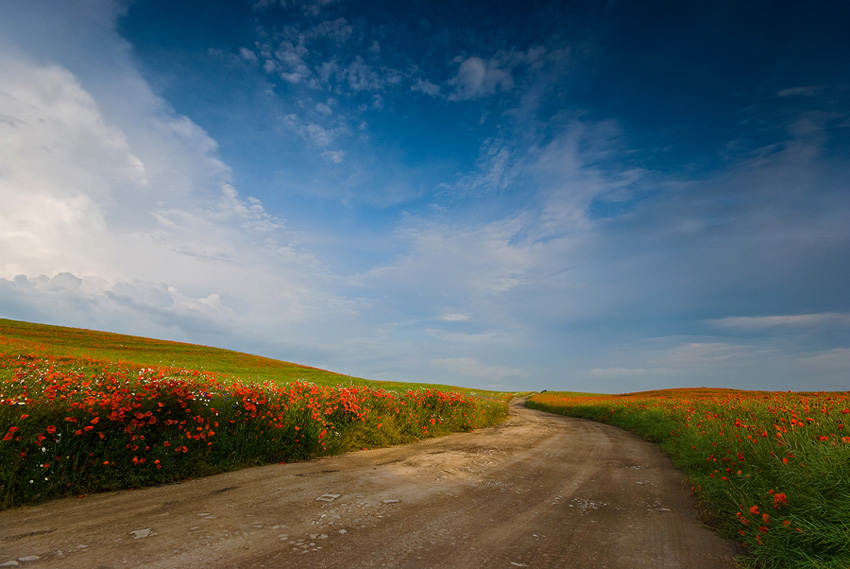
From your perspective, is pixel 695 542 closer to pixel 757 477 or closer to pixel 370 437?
pixel 757 477

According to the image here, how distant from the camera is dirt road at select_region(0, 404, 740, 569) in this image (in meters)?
3.87

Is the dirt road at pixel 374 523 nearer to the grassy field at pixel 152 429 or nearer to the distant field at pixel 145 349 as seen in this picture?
the grassy field at pixel 152 429

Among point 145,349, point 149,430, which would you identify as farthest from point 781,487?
point 145,349

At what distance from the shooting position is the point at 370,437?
9969 mm

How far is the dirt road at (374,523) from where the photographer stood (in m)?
3.87

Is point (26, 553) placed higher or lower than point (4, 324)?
lower

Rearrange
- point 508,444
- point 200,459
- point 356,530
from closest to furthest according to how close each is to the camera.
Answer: point 356,530 → point 200,459 → point 508,444

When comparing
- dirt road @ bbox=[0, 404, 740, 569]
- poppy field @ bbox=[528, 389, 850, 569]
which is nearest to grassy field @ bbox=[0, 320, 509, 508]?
dirt road @ bbox=[0, 404, 740, 569]

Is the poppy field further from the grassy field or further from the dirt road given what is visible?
the grassy field

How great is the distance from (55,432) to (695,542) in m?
9.17

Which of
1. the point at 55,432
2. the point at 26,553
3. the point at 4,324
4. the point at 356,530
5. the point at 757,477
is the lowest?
the point at 26,553

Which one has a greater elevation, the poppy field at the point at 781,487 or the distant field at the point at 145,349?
the distant field at the point at 145,349

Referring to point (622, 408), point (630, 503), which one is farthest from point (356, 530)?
point (622, 408)

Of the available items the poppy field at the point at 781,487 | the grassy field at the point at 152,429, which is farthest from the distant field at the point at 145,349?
the poppy field at the point at 781,487
